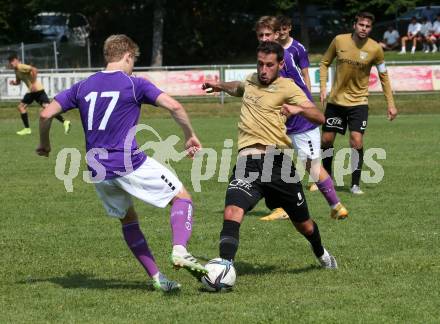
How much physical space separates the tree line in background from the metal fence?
1398 mm

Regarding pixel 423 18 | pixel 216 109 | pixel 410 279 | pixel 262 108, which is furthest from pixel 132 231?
pixel 423 18

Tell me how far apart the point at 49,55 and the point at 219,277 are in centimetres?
3371

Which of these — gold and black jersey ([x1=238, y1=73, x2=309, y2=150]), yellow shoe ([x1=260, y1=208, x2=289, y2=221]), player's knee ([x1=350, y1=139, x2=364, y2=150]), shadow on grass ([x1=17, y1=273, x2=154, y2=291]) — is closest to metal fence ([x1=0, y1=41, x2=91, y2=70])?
player's knee ([x1=350, y1=139, x2=364, y2=150])

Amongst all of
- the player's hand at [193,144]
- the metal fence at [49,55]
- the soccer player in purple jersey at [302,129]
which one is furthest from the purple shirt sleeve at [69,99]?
the metal fence at [49,55]

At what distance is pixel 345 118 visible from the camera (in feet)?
39.5

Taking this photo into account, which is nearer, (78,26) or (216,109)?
(216,109)

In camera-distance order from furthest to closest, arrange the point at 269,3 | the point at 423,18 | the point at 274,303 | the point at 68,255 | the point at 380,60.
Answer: the point at 269,3 → the point at 423,18 → the point at 380,60 → the point at 68,255 → the point at 274,303

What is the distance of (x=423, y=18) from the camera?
130 feet

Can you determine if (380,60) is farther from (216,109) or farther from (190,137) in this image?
(216,109)

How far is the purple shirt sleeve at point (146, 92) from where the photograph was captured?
6475mm

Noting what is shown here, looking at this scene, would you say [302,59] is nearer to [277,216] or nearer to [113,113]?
[277,216]

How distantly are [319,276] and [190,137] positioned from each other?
5.28 feet

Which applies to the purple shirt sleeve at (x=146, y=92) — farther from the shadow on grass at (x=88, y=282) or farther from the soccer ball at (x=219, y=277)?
the shadow on grass at (x=88, y=282)

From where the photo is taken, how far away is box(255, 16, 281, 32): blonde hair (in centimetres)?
896
